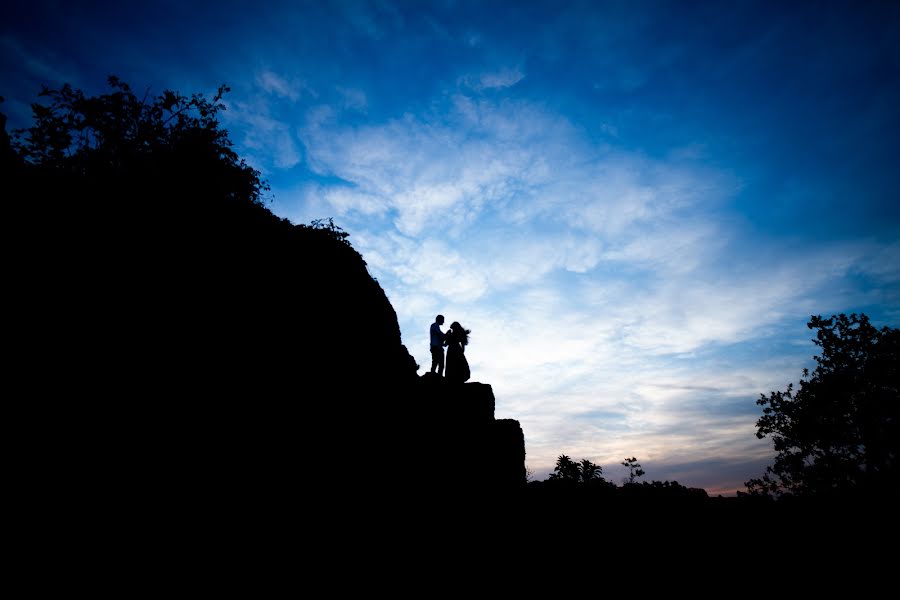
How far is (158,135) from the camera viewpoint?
63.0ft

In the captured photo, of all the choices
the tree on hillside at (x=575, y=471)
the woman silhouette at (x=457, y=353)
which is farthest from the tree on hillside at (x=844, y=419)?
the woman silhouette at (x=457, y=353)

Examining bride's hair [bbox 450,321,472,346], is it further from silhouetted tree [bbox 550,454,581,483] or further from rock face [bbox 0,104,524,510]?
silhouetted tree [bbox 550,454,581,483]

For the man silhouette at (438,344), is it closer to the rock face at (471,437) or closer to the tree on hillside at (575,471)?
the rock face at (471,437)

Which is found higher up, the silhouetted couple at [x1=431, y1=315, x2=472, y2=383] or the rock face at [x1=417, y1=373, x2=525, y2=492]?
the silhouetted couple at [x1=431, y1=315, x2=472, y2=383]

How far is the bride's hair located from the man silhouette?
1.71 feet

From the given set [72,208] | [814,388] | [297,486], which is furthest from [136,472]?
[814,388]

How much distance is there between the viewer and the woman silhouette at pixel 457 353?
16.3 metres

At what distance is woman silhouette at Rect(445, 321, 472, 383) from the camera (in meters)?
16.3

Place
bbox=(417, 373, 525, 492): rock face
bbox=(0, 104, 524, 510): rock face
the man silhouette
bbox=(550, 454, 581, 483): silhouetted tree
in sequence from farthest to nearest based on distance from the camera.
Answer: bbox=(550, 454, 581, 483): silhouetted tree
the man silhouette
bbox=(417, 373, 525, 492): rock face
bbox=(0, 104, 524, 510): rock face

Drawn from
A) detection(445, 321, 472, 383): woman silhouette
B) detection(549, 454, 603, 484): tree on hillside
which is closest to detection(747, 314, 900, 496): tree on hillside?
detection(549, 454, 603, 484): tree on hillside

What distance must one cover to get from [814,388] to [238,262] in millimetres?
37214

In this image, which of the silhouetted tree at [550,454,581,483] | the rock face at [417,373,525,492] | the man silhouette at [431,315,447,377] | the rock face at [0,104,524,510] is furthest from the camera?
the silhouetted tree at [550,454,581,483]

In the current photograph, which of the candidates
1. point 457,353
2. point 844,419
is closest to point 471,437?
point 457,353

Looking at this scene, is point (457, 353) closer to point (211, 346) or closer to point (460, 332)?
point (460, 332)
